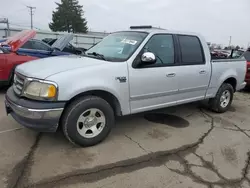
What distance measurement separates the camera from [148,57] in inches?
145

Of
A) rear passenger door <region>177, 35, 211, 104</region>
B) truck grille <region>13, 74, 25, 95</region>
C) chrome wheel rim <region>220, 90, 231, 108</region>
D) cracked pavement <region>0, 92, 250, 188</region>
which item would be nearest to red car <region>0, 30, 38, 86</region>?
cracked pavement <region>0, 92, 250, 188</region>

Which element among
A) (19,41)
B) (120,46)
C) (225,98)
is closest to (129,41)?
(120,46)

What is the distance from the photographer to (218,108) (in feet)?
18.5

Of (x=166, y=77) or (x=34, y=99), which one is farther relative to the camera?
(x=166, y=77)

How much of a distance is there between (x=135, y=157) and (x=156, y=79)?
4.55ft

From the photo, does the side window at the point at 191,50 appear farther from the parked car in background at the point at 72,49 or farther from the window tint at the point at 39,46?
the window tint at the point at 39,46

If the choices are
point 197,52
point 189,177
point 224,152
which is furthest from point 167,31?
point 189,177

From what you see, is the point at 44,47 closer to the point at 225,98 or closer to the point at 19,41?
the point at 19,41

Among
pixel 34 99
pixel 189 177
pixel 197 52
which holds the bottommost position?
pixel 189 177

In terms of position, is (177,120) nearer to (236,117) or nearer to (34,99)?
(236,117)

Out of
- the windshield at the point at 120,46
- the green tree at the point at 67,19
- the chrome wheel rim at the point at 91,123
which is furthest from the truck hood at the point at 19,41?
the green tree at the point at 67,19

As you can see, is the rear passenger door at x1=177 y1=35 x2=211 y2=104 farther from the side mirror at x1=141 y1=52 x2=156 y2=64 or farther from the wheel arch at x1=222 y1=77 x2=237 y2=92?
the wheel arch at x1=222 y1=77 x2=237 y2=92

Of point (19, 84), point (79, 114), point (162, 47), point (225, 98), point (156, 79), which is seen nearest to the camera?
point (79, 114)

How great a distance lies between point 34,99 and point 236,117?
458 cm
